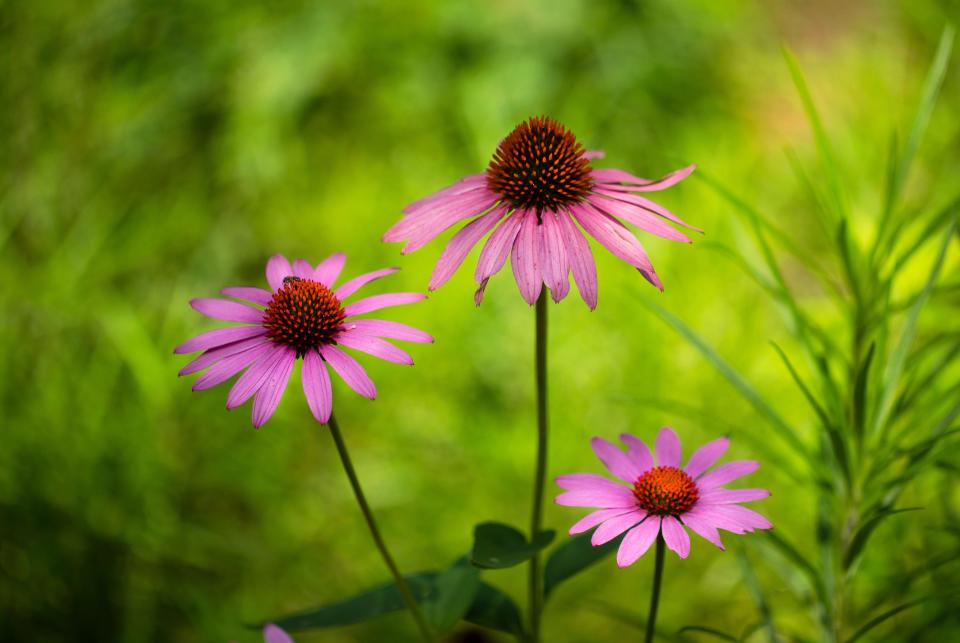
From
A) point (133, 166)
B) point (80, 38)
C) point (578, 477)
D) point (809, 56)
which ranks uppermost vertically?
point (809, 56)

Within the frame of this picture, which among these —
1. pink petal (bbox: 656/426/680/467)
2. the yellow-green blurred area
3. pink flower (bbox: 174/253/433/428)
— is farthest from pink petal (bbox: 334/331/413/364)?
the yellow-green blurred area

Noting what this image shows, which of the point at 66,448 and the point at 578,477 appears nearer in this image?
the point at 578,477

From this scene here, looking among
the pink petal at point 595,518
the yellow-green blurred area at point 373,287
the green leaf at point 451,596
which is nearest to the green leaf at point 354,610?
the green leaf at point 451,596

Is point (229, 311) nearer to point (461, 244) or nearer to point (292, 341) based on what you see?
point (292, 341)

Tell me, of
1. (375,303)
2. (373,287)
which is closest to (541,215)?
(375,303)

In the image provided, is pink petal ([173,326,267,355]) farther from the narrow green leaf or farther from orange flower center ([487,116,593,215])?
the narrow green leaf

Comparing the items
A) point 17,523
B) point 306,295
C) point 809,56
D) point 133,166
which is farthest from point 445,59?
point 306,295

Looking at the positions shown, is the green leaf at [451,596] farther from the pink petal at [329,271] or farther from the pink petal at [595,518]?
the pink petal at [329,271]

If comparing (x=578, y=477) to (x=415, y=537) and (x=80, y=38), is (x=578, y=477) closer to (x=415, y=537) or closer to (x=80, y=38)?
(x=415, y=537)
